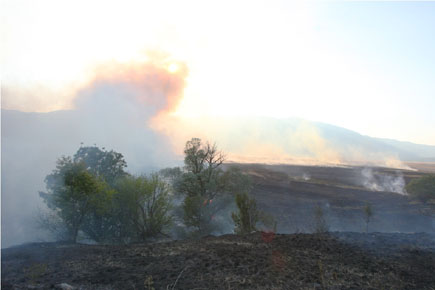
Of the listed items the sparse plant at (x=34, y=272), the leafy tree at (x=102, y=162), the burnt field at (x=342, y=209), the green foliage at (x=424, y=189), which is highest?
the leafy tree at (x=102, y=162)

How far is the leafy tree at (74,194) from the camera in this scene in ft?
55.0

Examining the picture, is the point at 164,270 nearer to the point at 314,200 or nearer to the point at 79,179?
the point at 79,179

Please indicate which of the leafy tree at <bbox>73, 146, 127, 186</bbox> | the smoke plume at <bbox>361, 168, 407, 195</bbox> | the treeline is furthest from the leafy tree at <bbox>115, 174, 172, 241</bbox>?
the smoke plume at <bbox>361, 168, 407, 195</bbox>

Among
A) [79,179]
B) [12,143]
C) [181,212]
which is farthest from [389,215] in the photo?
[12,143]

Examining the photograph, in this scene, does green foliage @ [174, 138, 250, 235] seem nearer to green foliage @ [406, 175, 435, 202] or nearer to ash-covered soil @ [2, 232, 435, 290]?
ash-covered soil @ [2, 232, 435, 290]

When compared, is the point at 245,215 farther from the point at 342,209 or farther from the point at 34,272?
the point at 342,209

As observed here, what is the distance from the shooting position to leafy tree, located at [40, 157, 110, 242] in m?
16.8

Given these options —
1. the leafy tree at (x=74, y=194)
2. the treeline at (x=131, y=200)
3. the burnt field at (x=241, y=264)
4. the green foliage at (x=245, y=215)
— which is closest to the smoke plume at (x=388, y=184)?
the treeline at (x=131, y=200)

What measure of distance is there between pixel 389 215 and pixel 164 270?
108 ft

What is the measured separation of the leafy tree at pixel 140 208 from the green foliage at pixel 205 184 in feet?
12.9

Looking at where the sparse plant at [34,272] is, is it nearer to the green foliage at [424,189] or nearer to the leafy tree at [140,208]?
the leafy tree at [140,208]

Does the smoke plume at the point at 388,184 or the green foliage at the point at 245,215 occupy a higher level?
the green foliage at the point at 245,215

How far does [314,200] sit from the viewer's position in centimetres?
4309

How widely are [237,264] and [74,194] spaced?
38.4 ft
